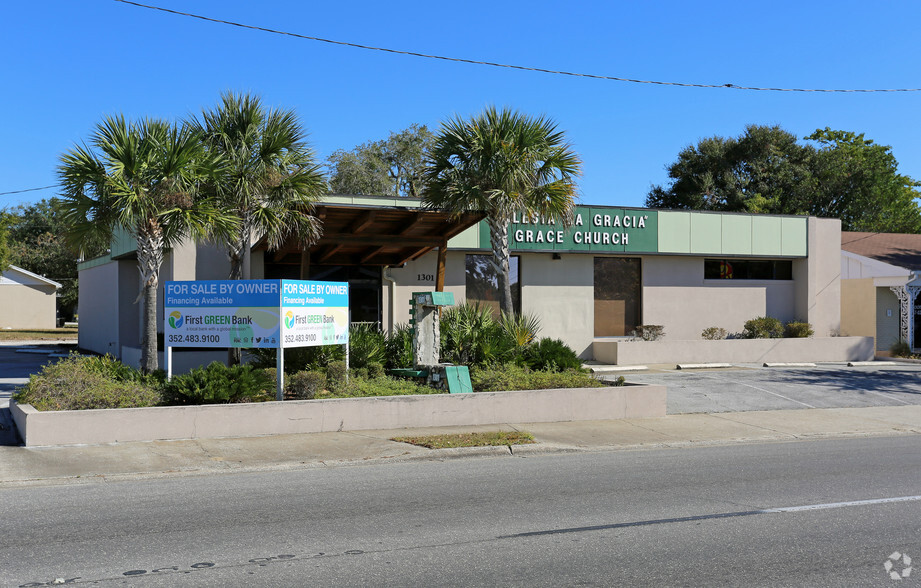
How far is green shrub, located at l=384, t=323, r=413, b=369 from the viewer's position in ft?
52.8

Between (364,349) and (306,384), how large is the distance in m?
2.48

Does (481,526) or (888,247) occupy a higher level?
(888,247)

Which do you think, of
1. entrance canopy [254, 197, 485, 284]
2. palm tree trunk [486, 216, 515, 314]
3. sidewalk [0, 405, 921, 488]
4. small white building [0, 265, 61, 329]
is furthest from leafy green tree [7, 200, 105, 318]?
sidewalk [0, 405, 921, 488]

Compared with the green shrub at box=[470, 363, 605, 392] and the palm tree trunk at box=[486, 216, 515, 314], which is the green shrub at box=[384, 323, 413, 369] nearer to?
the green shrub at box=[470, 363, 605, 392]

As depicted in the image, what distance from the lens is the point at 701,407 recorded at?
15914 mm

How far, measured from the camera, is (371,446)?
36.6ft

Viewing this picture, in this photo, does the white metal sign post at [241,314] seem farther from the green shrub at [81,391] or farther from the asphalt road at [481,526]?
the asphalt road at [481,526]

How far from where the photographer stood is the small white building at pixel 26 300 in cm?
5081

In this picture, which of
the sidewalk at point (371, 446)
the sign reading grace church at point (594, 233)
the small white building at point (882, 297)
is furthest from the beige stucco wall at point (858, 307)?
the sidewalk at point (371, 446)

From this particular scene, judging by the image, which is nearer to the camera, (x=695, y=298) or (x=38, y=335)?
(x=695, y=298)

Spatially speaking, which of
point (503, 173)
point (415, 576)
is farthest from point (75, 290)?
→ point (415, 576)

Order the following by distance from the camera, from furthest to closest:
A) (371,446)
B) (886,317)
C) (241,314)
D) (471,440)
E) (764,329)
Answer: (886,317) < (764,329) < (241,314) < (471,440) < (371,446)

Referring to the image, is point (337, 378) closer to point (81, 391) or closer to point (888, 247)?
point (81, 391)

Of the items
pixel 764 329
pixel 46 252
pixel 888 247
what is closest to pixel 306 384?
pixel 764 329
